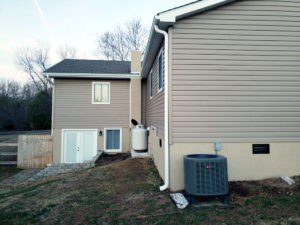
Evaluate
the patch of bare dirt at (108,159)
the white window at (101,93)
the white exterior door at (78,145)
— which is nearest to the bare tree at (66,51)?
the white window at (101,93)

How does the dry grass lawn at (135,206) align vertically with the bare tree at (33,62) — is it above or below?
below

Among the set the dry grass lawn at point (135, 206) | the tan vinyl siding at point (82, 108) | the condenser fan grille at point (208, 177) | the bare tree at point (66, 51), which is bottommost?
the dry grass lawn at point (135, 206)

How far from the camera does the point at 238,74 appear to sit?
488cm

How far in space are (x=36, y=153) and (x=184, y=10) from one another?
10.8 metres

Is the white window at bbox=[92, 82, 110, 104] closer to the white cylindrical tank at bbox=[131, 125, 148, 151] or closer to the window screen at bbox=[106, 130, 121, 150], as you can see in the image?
the window screen at bbox=[106, 130, 121, 150]

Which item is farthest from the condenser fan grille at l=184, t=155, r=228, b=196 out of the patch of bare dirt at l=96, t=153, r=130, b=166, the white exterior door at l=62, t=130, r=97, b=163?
the white exterior door at l=62, t=130, r=97, b=163

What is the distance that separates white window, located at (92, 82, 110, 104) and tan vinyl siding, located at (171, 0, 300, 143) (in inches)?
302

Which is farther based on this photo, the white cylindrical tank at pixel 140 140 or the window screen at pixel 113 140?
the window screen at pixel 113 140

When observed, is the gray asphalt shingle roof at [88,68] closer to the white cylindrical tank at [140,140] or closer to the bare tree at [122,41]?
the white cylindrical tank at [140,140]

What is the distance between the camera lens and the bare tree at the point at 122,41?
84.6ft

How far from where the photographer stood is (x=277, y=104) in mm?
4914

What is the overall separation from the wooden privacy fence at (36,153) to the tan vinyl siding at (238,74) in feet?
30.4

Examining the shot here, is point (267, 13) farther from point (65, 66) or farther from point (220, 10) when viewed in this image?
point (65, 66)

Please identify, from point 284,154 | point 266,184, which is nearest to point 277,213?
point 266,184
